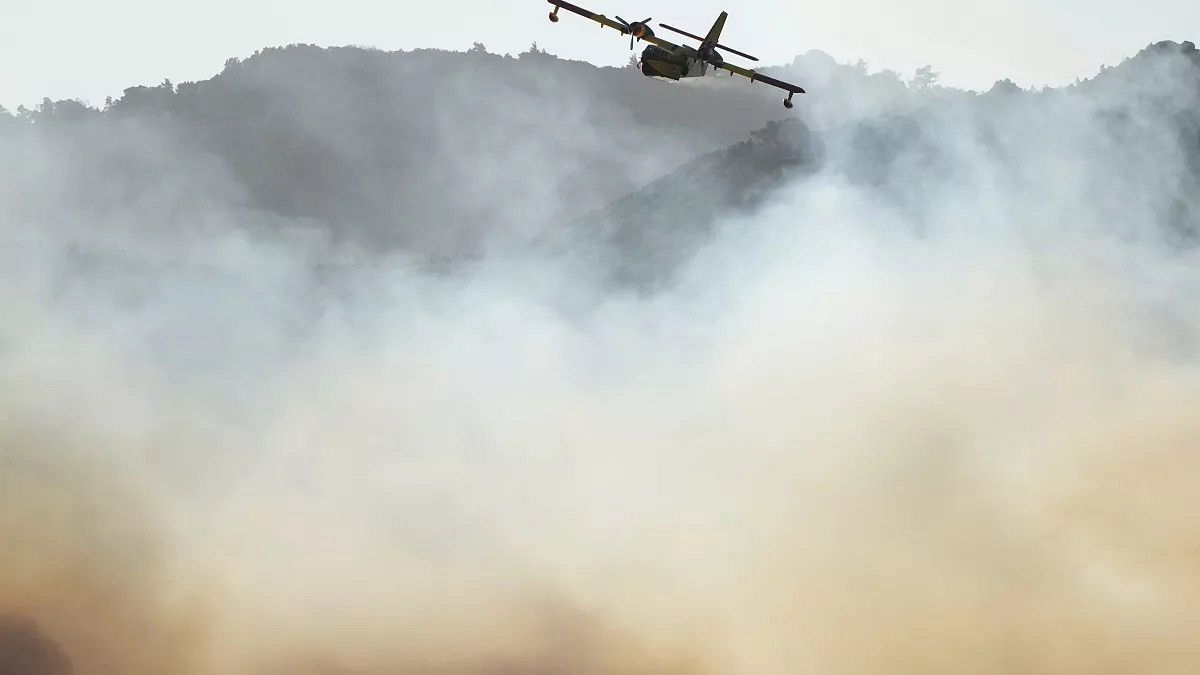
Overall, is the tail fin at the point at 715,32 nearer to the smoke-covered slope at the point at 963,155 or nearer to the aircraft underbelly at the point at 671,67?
the aircraft underbelly at the point at 671,67

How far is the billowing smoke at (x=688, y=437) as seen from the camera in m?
44.7

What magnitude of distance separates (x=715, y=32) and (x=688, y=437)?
17.8 m

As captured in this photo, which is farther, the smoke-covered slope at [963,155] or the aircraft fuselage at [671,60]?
the smoke-covered slope at [963,155]

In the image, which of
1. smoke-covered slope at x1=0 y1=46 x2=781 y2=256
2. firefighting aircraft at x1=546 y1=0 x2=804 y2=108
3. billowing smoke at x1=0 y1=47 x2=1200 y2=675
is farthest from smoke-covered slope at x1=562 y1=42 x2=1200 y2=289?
smoke-covered slope at x1=0 y1=46 x2=781 y2=256

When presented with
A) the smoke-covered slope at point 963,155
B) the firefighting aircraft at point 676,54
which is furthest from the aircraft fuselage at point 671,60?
the smoke-covered slope at point 963,155

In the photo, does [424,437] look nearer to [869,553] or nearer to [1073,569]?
[869,553]

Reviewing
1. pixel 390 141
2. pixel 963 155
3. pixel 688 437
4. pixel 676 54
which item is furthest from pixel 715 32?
pixel 390 141

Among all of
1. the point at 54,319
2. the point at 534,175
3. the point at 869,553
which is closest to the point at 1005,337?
the point at 869,553

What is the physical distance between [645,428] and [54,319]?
25.4m

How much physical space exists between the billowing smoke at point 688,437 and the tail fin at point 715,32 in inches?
687

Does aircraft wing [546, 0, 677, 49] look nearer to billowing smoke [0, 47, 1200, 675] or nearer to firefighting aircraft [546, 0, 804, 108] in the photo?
firefighting aircraft [546, 0, 804, 108]

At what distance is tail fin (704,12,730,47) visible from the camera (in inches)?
1602

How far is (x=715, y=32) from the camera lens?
134 feet

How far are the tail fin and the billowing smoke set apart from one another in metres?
17.5
